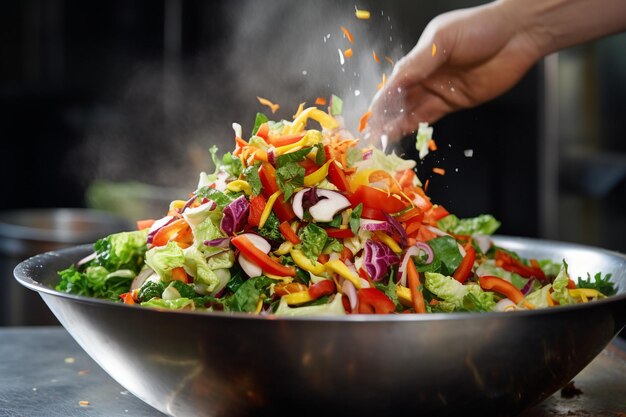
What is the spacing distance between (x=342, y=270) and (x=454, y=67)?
994mm

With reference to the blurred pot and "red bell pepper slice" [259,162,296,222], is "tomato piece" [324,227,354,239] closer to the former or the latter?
"red bell pepper slice" [259,162,296,222]

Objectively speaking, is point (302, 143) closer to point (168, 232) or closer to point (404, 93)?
point (168, 232)

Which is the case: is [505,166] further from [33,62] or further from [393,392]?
[393,392]

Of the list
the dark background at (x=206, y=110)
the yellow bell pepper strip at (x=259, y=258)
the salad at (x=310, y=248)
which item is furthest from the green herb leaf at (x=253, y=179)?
the dark background at (x=206, y=110)

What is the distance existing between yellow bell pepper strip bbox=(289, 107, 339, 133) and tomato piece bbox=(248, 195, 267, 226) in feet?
0.72

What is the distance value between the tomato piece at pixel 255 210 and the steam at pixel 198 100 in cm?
260

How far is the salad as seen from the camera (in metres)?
1.49

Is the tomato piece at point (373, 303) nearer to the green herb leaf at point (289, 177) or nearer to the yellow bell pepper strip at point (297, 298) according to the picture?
the yellow bell pepper strip at point (297, 298)

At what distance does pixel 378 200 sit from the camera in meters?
1.60

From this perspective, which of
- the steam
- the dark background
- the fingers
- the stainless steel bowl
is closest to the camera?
the stainless steel bowl

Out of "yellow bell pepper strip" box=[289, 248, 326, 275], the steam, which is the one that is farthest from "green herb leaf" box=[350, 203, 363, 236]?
the steam

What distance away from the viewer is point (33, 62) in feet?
20.0

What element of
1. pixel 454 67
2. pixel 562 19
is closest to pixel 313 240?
pixel 454 67

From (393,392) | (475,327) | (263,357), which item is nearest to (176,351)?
(263,357)
